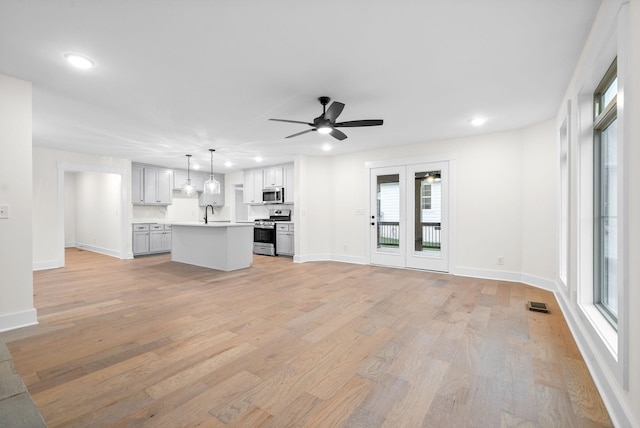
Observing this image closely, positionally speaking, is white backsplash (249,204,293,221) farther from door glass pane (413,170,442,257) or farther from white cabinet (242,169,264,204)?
door glass pane (413,170,442,257)

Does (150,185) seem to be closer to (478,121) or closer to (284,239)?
(284,239)

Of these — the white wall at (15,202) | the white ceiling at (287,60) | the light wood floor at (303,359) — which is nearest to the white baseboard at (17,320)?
the white wall at (15,202)

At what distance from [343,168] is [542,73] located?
13.5 feet

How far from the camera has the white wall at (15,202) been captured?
8.91 feet

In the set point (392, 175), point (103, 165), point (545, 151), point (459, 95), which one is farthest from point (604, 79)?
point (103, 165)

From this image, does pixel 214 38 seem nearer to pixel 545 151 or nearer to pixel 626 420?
pixel 626 420

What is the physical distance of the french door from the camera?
→ 5.26m

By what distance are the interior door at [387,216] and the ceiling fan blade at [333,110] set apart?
9.61 feet

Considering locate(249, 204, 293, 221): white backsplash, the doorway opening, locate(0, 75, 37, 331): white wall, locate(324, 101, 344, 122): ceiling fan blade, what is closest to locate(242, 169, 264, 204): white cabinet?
locate(249, 204, 293, 221): white backsplash

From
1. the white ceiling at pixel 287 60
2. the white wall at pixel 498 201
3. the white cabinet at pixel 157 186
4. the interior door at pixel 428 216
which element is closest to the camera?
the white ceiling at pixel 287 60

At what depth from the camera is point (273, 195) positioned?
7688 millimetres

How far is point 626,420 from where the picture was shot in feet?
4.65

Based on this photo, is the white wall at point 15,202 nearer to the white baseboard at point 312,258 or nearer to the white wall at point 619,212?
the white baseboard at point 312,258

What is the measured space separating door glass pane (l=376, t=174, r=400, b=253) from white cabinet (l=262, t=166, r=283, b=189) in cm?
281
